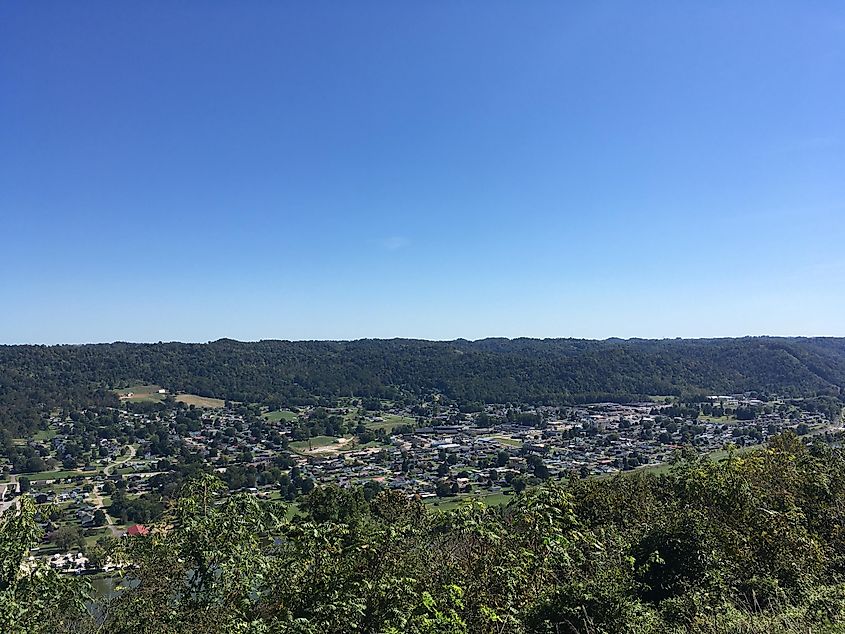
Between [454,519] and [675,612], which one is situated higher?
[454,519]

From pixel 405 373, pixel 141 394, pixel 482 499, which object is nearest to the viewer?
pixel 482 499

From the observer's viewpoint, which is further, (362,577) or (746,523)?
(746,523)

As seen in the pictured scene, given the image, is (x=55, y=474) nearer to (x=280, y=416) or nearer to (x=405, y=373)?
(x=280, y=416)

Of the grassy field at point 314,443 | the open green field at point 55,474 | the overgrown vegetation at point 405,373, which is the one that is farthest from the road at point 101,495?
the overgrown vegetation at point 405,373

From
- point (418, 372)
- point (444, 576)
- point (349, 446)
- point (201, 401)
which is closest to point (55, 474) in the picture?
point (349, 446)

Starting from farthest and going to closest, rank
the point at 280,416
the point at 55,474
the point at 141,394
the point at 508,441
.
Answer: the point at 141,394 < the point at 280,416 < the point at 508,441 < the point at 55,474

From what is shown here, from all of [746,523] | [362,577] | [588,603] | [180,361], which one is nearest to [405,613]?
[362,577]

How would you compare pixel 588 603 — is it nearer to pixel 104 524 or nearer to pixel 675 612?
pixel 675 612

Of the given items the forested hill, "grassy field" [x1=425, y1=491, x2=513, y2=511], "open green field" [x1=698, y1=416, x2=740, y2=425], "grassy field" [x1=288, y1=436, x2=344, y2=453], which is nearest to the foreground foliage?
"grassy field" [x1=425, y1=491, x2=513, y2=511]

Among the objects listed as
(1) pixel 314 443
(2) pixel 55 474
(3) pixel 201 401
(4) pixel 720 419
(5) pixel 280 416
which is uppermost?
(3) pixel 201 401
